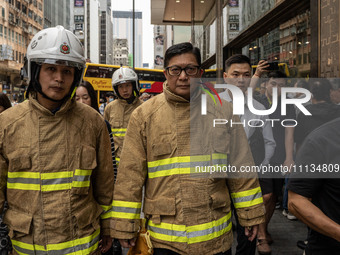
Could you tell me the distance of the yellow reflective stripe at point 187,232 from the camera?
7.55ft

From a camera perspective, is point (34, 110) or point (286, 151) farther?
point (286, 151)

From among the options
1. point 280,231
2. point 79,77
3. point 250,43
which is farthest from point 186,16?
point 79,77

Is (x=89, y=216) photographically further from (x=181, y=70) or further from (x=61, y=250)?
(x=181, y=70)

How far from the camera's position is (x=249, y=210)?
8.27ft

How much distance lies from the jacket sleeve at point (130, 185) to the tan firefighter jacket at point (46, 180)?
0.18 metres

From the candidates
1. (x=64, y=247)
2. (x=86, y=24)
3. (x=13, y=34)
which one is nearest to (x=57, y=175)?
(x=64, y=247)

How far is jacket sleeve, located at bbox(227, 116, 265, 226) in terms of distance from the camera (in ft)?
8.27

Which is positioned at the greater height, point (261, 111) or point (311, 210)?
point (261, 111)

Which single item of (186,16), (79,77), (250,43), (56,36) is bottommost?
(79,77)

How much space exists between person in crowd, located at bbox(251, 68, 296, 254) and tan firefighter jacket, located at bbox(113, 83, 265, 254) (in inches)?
69.3

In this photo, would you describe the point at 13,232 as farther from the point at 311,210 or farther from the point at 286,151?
the point at 286,151

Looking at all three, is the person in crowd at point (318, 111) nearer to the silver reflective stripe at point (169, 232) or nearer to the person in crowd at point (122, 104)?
the silver reflective stripe at point (169, 232)

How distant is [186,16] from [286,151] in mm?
21816

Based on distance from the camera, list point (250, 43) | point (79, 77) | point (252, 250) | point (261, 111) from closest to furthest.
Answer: point (79, 77) < point (252, 250) < point (261, 111) < point (250, 43)
